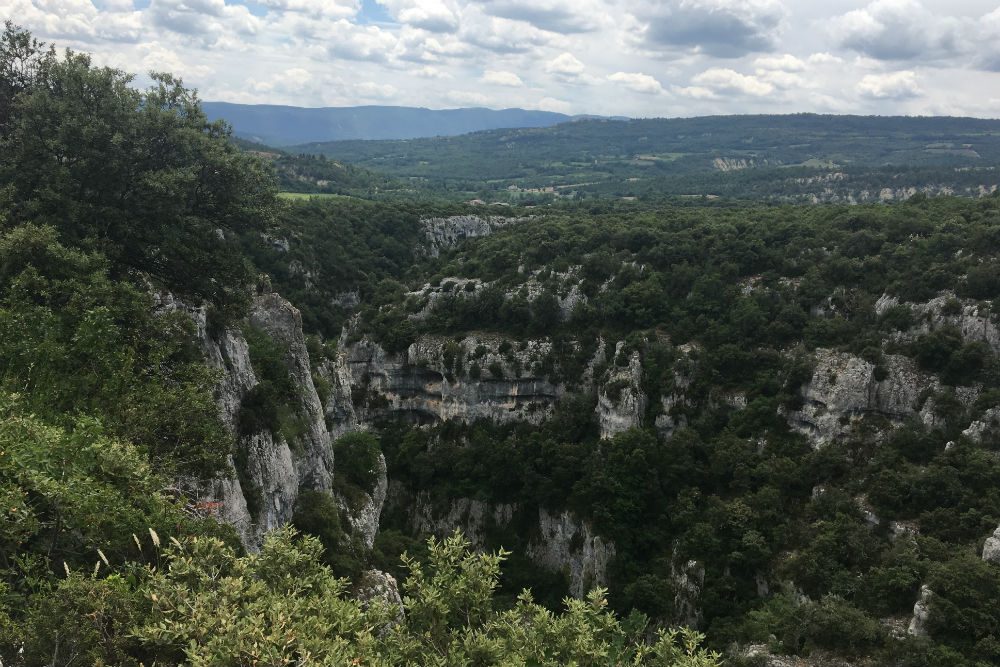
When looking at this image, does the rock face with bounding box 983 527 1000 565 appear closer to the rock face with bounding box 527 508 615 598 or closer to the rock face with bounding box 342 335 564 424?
the rock face with bounding box 527 508 615 598

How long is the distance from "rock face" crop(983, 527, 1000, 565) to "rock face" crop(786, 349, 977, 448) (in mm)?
15566

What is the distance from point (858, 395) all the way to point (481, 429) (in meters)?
35.7

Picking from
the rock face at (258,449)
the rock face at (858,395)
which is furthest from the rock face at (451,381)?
the rock face at (258,449)

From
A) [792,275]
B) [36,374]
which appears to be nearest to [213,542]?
[36,374]

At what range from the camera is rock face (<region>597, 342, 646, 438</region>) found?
58312 millimetres

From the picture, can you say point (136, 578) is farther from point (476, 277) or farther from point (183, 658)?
point (476, 277)

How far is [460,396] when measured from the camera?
6694cm

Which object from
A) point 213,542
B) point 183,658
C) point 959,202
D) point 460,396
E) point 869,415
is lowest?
point 460,396

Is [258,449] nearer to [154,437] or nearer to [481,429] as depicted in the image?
[154,437]

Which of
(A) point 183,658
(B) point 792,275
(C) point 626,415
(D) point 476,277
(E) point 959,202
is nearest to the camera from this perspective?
(A) point 183,658

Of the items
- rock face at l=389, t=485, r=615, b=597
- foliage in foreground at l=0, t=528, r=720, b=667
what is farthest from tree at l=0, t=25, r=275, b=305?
rock face at l=389, t=485, r=615, b=597

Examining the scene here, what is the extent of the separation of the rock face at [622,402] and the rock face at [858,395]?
14.2m

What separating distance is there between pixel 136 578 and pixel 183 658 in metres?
2.95

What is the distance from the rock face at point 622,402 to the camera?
58.3 m
